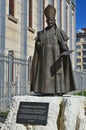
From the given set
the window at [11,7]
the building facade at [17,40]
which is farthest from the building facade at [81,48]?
the window at [11,7]

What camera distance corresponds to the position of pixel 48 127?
8.22m

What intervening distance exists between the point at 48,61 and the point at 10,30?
1461cm

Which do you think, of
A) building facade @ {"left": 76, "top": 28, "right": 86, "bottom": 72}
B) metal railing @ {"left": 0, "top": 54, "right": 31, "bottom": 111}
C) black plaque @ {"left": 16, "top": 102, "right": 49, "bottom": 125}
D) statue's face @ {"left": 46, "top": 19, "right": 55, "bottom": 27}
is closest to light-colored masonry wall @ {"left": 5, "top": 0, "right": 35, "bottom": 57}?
metal railing @ {"left": 0, "top": 54, "right": 31, "bottom": 111}

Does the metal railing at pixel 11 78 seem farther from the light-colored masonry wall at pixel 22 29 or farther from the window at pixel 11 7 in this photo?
the window at pixel 11 7

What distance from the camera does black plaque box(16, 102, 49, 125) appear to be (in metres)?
8.32

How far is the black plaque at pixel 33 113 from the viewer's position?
8.32 m

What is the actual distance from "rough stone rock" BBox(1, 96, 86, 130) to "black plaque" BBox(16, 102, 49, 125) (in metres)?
A: 0.08

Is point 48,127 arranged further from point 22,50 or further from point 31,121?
point 22,50

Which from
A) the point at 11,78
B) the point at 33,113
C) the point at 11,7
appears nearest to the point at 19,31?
the point at 11,7

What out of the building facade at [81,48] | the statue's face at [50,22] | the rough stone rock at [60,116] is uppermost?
the building facade at [81,48]

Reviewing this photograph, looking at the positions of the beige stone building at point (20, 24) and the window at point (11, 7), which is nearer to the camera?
the beige stone building at point (20, 24)

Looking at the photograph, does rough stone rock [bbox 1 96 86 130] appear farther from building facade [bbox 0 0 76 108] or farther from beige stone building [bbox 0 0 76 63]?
beige stone building [bbox 0 0 76 63]

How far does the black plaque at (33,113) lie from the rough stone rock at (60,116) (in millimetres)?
78

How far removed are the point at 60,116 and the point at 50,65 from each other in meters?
1.23
